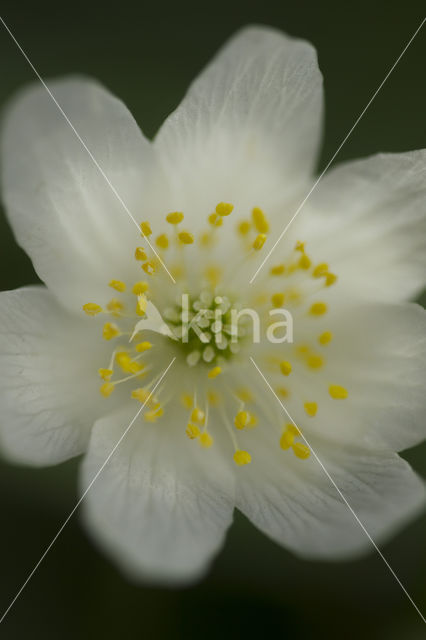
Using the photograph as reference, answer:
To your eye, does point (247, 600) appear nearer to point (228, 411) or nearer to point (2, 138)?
point (228, 411)

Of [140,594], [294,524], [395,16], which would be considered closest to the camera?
[294,524]

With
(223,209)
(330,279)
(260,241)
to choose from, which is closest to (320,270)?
(330,279)

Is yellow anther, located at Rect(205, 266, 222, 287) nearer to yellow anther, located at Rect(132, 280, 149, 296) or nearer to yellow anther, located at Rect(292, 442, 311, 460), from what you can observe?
yellow anther, located at Rect(132, 280, 149, 296)

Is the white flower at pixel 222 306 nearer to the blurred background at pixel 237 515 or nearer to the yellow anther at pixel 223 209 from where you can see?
the yellow anther at pixel 223 209

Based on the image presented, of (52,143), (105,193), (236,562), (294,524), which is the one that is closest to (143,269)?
(105,193)

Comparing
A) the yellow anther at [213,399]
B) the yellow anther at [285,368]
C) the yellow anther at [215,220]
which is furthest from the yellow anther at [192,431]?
the yellow anther at [215,220]

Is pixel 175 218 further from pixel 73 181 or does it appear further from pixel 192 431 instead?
pixel 192 431
